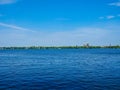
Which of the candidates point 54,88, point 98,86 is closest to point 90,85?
point 98,86

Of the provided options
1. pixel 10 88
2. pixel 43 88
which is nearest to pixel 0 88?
pixel 10 88

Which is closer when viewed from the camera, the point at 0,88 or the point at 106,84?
the point at 0,88

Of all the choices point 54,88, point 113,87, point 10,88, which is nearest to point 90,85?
→ point 113,87

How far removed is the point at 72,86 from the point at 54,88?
270 cm

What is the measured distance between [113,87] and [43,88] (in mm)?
9357

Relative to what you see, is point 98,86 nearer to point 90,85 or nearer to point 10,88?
point 90,85

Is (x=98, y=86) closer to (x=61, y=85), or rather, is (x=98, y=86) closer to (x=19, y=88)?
(x=61, y=85)

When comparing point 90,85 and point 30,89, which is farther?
point 90,85

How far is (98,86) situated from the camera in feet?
87.6

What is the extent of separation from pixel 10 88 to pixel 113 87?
44.9ft

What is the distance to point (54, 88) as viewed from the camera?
83.2ft

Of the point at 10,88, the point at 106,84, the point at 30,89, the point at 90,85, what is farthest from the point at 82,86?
the point at 10,88

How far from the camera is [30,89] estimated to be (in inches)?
985

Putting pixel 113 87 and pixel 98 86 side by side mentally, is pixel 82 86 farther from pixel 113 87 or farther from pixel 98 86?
pixel 113 87
